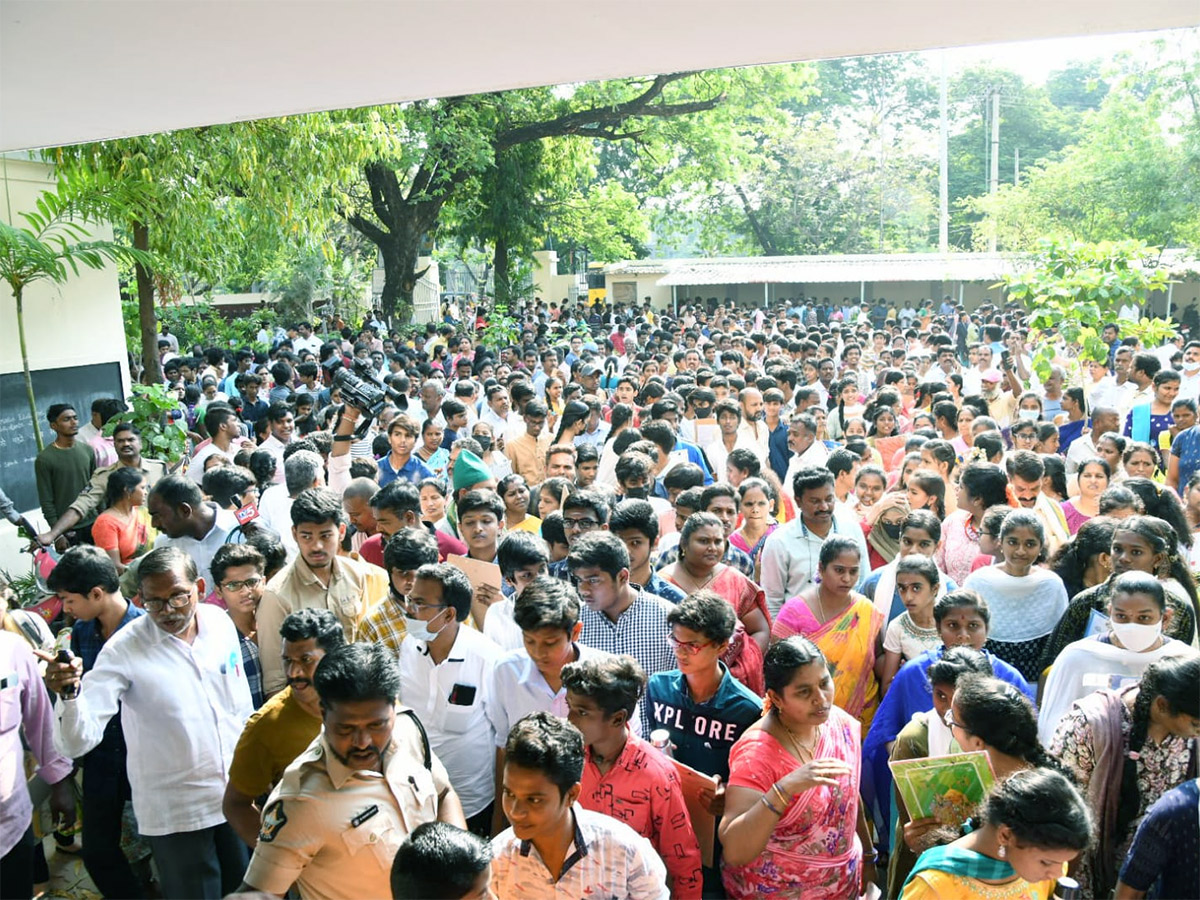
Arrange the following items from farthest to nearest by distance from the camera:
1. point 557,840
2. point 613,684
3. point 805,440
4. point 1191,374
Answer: point 1191,374 → point 805,440 → point 613,684 → point 557,840

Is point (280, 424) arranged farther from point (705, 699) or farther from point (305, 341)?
point (305, 341)

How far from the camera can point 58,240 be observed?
8617 mm

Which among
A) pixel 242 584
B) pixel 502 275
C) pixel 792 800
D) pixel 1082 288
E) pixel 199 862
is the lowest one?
pixel 199 862

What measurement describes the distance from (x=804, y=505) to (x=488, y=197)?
2136cm

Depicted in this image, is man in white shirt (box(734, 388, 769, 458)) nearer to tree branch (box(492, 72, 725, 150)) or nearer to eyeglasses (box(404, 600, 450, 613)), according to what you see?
eyeglasses (box(404, 600, 450, 613))

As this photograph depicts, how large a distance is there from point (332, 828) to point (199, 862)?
1.32 metres

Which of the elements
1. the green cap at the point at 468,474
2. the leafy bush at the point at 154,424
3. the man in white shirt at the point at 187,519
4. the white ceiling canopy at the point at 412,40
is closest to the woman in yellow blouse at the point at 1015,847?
the white ceiling canopy at the point at 412,40

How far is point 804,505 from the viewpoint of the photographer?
17.0 feet

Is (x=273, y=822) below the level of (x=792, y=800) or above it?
above

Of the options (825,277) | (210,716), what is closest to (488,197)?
(825,277)

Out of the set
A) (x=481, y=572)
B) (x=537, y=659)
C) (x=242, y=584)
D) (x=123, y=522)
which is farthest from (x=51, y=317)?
(x=537, y=659)

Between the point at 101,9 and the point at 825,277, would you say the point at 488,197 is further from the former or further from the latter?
the point at 101,9

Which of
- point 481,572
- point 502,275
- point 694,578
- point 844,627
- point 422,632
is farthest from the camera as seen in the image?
point 502,275

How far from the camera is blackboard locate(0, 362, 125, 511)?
915 centimetres
